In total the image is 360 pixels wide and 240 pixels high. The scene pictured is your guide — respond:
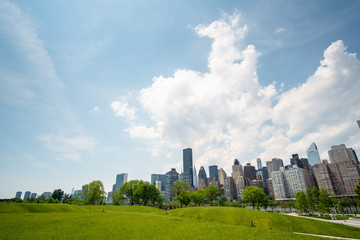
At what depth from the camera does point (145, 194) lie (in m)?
109

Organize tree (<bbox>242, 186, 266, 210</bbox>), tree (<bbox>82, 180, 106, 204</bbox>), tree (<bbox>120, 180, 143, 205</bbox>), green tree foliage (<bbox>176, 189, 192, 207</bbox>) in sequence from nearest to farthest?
green tree foliage (<bbox>176, 189, 192, 207</bbox>)
tree (<bbox>242, 186, 266, 210</bbox>)
tree (<bbox>82, 180, 106, 204</bbox>)
tree (<bbox>120, 180, 143, 205</bbox>)

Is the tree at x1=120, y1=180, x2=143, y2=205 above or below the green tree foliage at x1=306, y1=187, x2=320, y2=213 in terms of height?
above

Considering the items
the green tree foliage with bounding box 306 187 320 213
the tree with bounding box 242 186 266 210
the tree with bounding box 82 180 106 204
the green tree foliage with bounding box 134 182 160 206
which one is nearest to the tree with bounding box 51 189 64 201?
the tree with bounding box 82 180 106 204

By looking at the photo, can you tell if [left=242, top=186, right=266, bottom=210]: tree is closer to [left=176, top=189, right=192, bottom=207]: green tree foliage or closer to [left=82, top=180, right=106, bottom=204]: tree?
[left=176, top=189, right=192, bottom=207]: green tree foliage

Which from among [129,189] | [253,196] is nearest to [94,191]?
[129,189]

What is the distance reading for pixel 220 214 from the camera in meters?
48.8

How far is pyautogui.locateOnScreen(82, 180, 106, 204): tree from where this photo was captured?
105 metres

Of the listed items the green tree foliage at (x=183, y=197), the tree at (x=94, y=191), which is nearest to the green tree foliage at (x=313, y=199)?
the green tree foliage at (x=183, y=197)

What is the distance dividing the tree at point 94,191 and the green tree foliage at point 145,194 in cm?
2143

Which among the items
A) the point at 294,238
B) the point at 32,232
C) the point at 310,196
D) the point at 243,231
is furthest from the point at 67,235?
the point at 310,196

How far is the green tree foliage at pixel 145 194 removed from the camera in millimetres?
106562

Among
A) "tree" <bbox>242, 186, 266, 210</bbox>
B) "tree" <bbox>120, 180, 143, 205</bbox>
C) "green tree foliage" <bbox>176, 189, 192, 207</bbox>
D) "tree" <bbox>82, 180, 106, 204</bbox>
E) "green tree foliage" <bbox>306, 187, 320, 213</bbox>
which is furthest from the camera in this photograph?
"tree" <bbox>120, 180, 143, 205</bbox>

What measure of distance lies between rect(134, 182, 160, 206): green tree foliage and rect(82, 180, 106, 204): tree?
21.4 meters

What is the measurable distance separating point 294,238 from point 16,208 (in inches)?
2688
